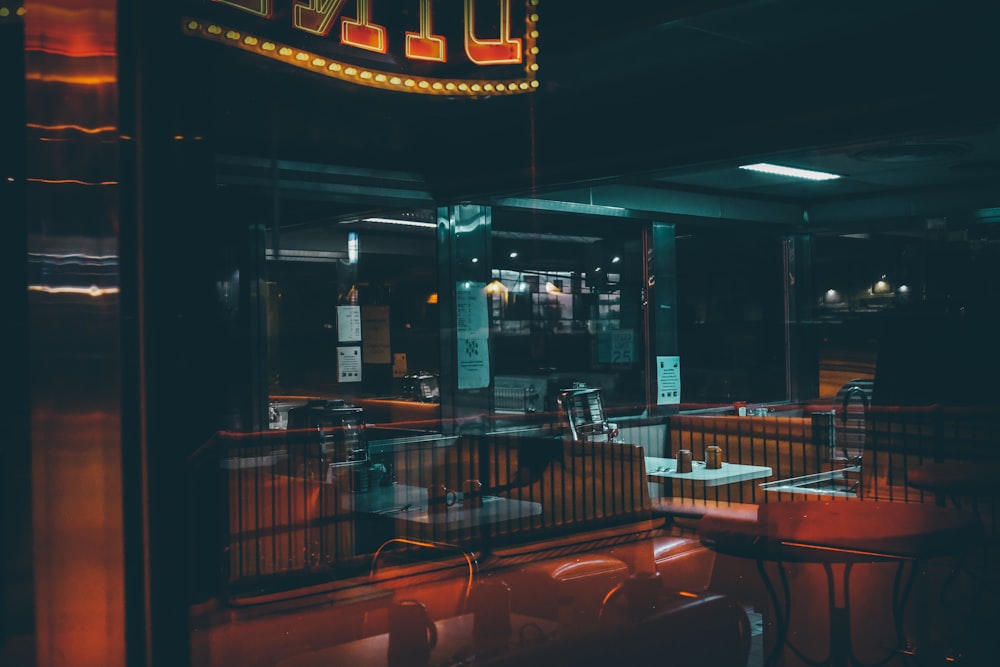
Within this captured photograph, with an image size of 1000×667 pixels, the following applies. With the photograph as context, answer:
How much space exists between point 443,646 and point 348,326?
372 cm

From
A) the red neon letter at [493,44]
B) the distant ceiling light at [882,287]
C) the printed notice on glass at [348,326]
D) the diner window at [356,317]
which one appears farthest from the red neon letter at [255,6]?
the distant ceiling light at [882,287]

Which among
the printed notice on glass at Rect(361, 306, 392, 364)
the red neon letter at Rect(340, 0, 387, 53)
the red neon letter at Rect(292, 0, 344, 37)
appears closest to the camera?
the red neon letter at Rect(292, 0, 344, 37)

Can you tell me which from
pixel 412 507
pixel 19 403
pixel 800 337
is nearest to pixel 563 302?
pixel 800 337

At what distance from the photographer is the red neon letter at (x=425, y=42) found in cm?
207

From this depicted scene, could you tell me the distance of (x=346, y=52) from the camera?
75.8 inches

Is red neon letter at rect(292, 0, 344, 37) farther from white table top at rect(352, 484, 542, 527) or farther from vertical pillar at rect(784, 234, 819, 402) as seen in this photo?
vertical pillar at rect(784, 234, 819, 402)

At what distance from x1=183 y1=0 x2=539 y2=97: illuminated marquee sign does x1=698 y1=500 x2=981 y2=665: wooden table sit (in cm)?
133

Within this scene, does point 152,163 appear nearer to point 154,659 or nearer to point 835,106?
point 154,659

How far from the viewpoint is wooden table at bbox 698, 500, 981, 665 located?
81.4 inches

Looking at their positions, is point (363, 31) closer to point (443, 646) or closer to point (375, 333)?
point (443, 646)

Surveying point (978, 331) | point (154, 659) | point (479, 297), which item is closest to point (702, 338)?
point (479, 297)

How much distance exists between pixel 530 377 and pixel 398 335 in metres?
3.64

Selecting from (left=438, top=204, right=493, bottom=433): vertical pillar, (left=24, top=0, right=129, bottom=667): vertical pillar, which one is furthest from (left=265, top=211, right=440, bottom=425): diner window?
(left=24, top=0, right=129, bottom=667): vertical pillar

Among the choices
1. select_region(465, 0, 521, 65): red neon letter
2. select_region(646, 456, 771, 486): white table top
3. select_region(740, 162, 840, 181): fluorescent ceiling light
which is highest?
select_region(740, 162, 840, 181): fluorescent ceiling light
